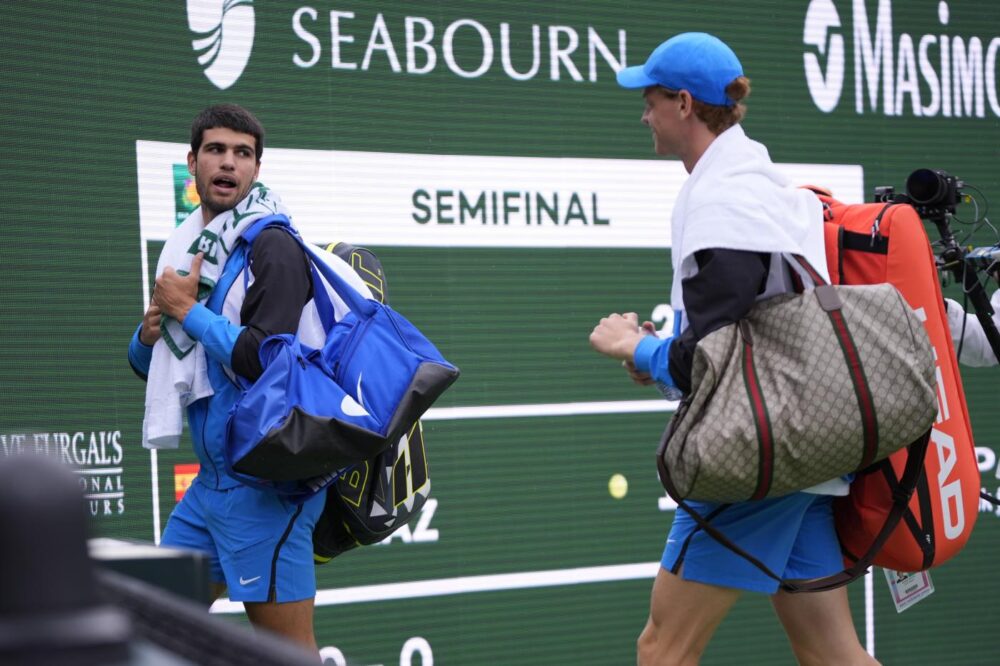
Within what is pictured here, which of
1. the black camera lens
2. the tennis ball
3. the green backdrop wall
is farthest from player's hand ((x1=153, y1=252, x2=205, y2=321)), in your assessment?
the tennis ball

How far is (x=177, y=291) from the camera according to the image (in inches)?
141

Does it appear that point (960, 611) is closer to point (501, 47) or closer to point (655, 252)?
point (655, 252)

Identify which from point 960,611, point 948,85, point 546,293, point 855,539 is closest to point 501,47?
point 546,293

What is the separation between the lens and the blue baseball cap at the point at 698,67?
10.8 ft

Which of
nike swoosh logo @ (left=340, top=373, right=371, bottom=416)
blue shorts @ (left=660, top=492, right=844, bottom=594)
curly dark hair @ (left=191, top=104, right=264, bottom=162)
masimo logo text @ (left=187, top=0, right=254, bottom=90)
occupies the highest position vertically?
masimo logo text @ (left=187, top=0, right=254, bottom=90)

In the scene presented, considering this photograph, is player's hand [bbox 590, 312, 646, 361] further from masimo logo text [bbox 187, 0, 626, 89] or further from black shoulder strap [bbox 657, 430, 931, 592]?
masimo logo text [bbox 187, 0, 626, 89]

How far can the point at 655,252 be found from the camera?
5.70 meters

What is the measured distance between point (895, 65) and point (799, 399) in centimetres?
364

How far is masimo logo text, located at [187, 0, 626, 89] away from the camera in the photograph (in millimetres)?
4855

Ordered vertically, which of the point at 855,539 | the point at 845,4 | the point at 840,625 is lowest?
the point at 840,625

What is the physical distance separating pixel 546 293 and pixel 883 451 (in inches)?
99.6

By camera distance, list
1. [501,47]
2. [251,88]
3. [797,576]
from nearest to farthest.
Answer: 1. [797,576]
2. [251,88]
3. [501,47]

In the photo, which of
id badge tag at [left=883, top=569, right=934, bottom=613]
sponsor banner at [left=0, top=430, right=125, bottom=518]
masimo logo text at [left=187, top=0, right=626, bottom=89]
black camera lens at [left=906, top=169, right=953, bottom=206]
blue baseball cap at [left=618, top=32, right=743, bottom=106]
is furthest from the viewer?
masimo logo text at [left=187, top=0, right=626, bottom=89]

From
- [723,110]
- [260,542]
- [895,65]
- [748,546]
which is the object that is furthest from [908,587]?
[895,65]
